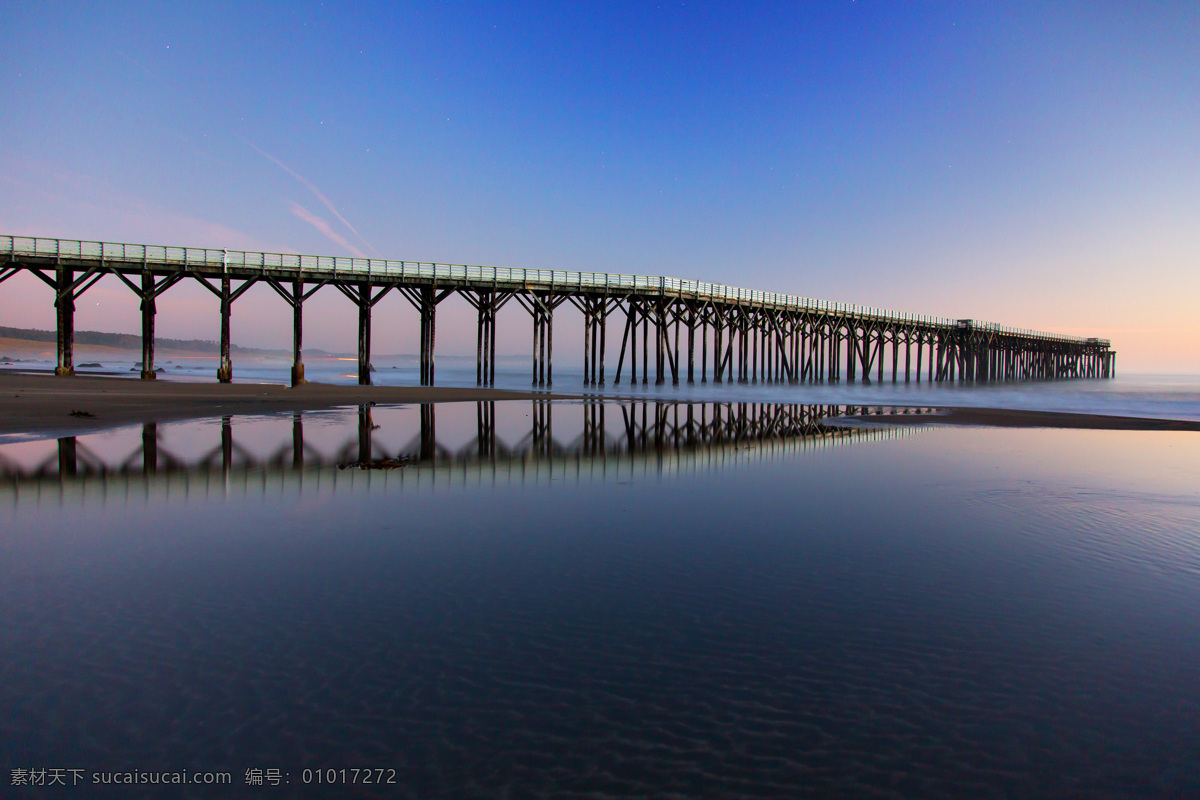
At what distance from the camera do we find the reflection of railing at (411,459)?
8.44 meters

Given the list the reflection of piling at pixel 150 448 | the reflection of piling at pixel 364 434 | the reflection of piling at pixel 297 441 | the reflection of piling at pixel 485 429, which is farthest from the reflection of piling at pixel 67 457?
the reflection of piling at pixel 485 429

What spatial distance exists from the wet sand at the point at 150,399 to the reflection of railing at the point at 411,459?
220cm

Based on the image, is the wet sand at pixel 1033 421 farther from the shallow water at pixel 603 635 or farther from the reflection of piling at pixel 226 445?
the reflection of piling at pixel 226 445

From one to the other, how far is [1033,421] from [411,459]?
817 inches

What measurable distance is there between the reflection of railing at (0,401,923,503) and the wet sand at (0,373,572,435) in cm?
220

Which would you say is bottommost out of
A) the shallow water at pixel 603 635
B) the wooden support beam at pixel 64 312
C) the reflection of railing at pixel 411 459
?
the shallow water at pixel 603 635

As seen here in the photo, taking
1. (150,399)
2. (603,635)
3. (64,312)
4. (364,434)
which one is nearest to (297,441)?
(364,434)

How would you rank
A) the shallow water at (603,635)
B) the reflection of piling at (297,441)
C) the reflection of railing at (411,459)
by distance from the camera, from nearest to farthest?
the shallow water at (603,635) < the reflection of railing at (411,459) < the reflection of piling at (297,441)

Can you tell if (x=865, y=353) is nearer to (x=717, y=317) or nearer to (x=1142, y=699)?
(x=717, y=317)

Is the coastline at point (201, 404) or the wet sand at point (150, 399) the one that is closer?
the wet sand at point (150, 399)

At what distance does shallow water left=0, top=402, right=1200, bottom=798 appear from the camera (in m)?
2.75

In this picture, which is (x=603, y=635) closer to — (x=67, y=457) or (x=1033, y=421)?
(x=67, y=457)

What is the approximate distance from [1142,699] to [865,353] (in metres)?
59.6

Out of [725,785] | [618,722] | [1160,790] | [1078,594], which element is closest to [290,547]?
[618,722]
